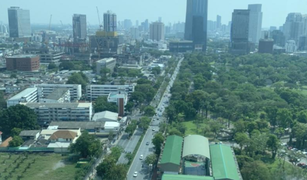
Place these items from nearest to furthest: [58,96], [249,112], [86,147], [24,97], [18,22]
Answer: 1. [86,147]
2. [24,97]
3. [249,112]
4. [58,96]
5. [18,22]

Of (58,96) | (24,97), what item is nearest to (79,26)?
(58,96)

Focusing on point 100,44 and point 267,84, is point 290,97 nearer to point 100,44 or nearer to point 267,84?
point 267,84

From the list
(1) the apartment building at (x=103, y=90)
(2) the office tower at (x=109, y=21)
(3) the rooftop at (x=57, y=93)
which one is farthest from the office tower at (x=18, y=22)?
(3) the rooftop at (x=57, y=93)

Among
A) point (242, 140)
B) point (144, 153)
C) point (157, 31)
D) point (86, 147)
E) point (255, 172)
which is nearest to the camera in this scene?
point (255, 172)

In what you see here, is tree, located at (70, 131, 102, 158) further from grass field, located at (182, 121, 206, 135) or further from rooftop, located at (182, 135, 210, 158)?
grass field, located at (182, 121, 206, 135)

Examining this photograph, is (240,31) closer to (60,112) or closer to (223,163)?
(60,112)

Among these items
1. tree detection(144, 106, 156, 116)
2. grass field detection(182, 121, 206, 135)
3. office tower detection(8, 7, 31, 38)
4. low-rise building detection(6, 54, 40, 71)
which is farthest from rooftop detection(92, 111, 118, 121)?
office tower detection(8, 7, 31, 38)

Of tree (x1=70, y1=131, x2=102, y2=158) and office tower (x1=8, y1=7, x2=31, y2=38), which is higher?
office tower (x1=8, y1=7, x2=31, y2=38)
